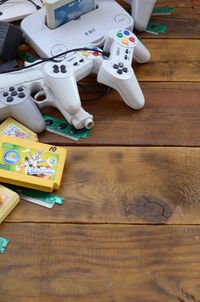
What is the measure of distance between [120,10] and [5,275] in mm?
858

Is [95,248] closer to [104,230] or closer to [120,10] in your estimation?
[104,230]

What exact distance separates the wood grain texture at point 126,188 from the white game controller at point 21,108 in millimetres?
109

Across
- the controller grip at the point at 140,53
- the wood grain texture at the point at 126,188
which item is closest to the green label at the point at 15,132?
the wood grain texture at the point at 126,188

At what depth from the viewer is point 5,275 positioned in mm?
685

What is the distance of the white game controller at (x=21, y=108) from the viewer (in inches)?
33.4

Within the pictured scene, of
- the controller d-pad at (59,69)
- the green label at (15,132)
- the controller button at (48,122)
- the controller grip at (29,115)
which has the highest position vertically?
the controller d-pad at (59,69)

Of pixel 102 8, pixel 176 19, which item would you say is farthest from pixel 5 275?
pixel 176 19

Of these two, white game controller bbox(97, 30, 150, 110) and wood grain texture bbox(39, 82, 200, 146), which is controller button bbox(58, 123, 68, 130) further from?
white game controller bbox(97, 30, 150, 110)

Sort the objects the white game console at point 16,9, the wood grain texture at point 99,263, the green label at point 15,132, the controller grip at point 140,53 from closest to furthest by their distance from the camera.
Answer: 1. the wood grain texture at point 99,263
2. the green label at point 15,132
3. the controller grip at point 140,53
4. the white game console at point 16,9

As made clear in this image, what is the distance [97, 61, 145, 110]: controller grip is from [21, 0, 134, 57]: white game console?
0.17 m

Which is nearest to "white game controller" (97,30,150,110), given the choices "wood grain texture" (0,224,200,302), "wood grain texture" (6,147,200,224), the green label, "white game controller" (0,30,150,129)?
"white game controller" (0,30,150,129)

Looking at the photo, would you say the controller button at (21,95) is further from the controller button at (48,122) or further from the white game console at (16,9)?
the white game console at (16,9)

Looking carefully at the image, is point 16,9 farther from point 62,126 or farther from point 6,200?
point 6,200

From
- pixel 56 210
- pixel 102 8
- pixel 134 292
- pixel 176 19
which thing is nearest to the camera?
pixel 134 292
